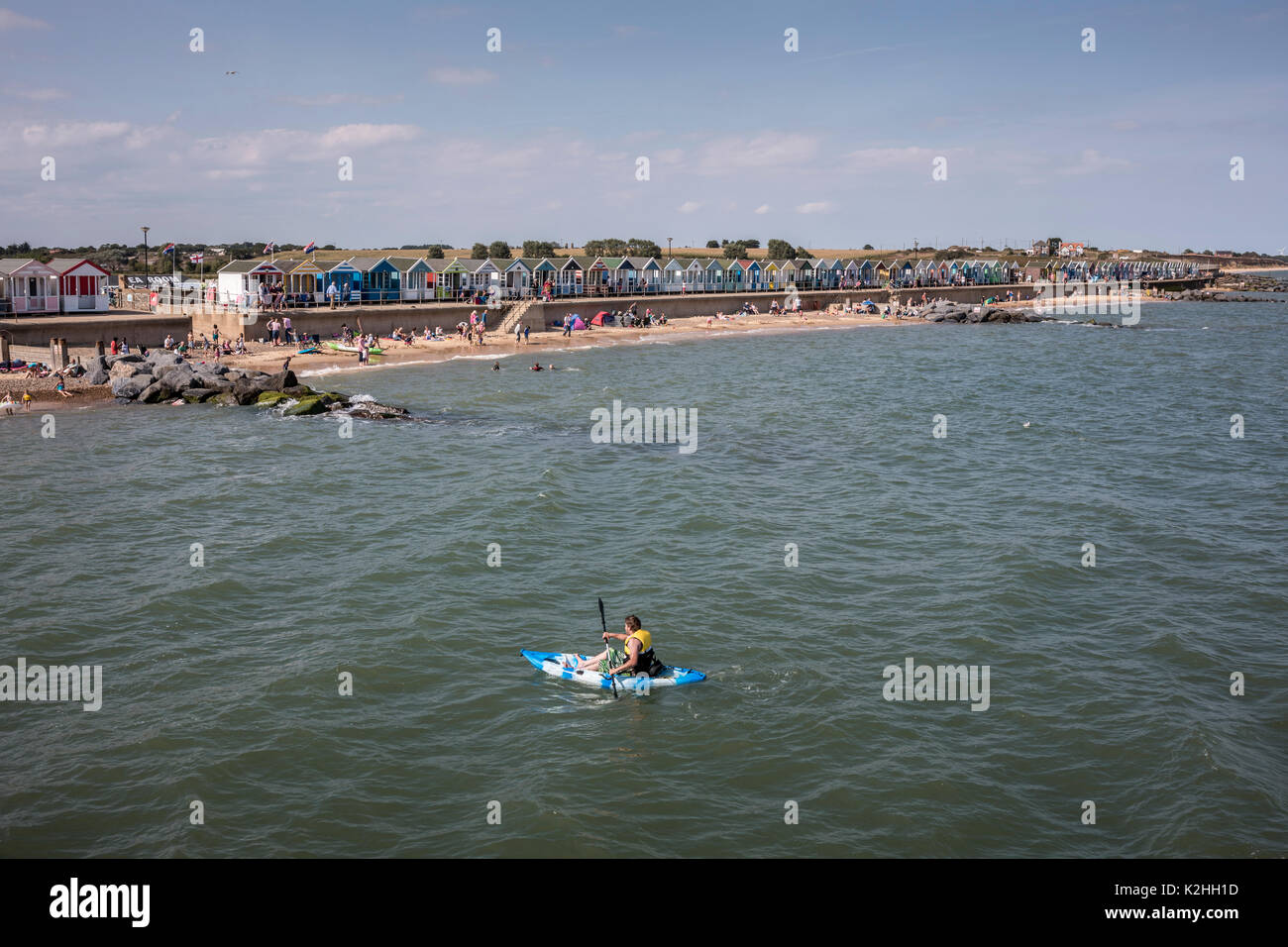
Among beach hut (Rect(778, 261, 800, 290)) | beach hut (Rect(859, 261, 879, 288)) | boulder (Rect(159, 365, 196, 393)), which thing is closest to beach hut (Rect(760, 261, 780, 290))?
beach hut (Rect(778, 261, 800, 290))

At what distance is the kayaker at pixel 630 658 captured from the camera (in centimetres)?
1700

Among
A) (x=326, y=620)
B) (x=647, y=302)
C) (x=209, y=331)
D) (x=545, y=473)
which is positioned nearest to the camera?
(x=326, y=620)

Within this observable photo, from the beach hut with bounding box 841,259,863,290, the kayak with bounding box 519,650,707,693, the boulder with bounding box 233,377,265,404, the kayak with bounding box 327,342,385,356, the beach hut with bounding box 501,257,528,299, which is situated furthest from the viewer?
the beach hut with bounding box 841,259,863,290

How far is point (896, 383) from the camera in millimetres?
58000

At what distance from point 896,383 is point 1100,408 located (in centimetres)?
1207

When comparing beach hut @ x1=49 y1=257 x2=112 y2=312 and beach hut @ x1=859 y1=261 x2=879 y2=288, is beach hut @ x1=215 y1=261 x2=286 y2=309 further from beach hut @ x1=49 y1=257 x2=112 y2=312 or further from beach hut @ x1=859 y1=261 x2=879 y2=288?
beach hut @ x1=859 y1=261 x2=879 y2=288

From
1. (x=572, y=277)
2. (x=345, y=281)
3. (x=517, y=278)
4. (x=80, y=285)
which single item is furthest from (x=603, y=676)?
(x=572, y=277)
